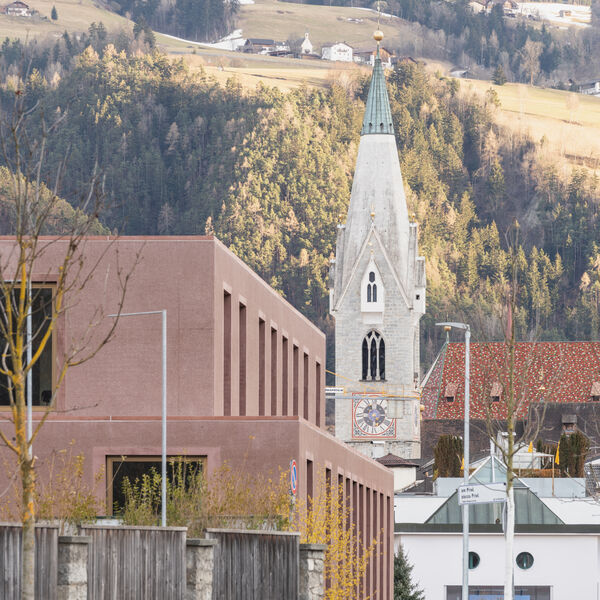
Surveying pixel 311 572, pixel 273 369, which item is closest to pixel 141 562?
pixel 311 572

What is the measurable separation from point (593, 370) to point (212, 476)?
11545 centimetres

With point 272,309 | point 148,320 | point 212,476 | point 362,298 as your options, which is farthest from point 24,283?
point 362,298

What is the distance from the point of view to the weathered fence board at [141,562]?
25328mm

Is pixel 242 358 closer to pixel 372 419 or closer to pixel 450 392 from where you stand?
pixel 372 419

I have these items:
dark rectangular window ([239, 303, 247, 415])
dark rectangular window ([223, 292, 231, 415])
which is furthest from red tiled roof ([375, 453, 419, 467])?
dark rectangular window ([223, 292, 231, 415])

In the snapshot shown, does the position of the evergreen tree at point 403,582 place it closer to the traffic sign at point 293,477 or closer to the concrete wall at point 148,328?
the concrete wall at point 148,328

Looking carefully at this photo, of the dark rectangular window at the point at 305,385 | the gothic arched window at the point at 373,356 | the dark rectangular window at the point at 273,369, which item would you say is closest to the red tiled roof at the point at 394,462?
the gothic arched window at the point at 373,356

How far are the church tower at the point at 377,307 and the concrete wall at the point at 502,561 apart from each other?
5449cm

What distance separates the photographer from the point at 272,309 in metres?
46.3

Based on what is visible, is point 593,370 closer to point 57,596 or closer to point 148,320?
point 148,320

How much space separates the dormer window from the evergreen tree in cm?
5997

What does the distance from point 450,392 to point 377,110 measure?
22888 millimetres

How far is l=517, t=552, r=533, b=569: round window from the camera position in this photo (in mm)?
75750

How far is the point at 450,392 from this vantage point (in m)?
148
